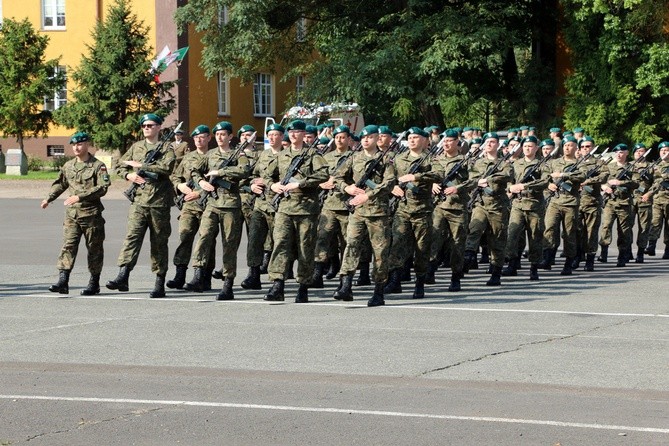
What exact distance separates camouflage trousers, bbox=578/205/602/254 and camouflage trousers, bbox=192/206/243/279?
19.9 feet

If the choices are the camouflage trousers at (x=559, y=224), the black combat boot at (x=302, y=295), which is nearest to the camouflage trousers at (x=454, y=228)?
the black combat boot at (x=302, y=295)

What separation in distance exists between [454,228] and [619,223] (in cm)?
538

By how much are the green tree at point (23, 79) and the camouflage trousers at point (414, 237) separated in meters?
35.9

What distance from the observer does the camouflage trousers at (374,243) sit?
1427 cm

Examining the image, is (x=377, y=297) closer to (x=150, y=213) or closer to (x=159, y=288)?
(x=159, y=288)

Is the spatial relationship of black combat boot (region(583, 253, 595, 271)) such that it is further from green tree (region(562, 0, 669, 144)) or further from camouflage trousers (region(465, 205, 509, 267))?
green tree (region(562, 0, 669, 144))

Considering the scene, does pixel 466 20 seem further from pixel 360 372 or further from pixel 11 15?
pixel 360 372

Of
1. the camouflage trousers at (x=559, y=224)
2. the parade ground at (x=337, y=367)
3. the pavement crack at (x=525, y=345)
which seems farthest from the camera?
the camouflage trousers at (x=559, y=224)

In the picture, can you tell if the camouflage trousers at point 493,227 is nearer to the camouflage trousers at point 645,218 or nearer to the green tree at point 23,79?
the camouflage trousers at point 645,218

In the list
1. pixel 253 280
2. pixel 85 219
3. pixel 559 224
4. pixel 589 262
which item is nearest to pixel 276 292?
pixel 253 280

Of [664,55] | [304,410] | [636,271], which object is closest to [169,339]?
[304,410]

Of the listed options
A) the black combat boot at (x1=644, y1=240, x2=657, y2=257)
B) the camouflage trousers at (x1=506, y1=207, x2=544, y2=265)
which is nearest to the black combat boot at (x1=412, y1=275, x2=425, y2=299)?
the camouflage trousers at (x1=506, y1=207, x2=544, y2=265)

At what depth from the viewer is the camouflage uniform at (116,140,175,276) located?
49.8ft

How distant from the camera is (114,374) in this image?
980cm
